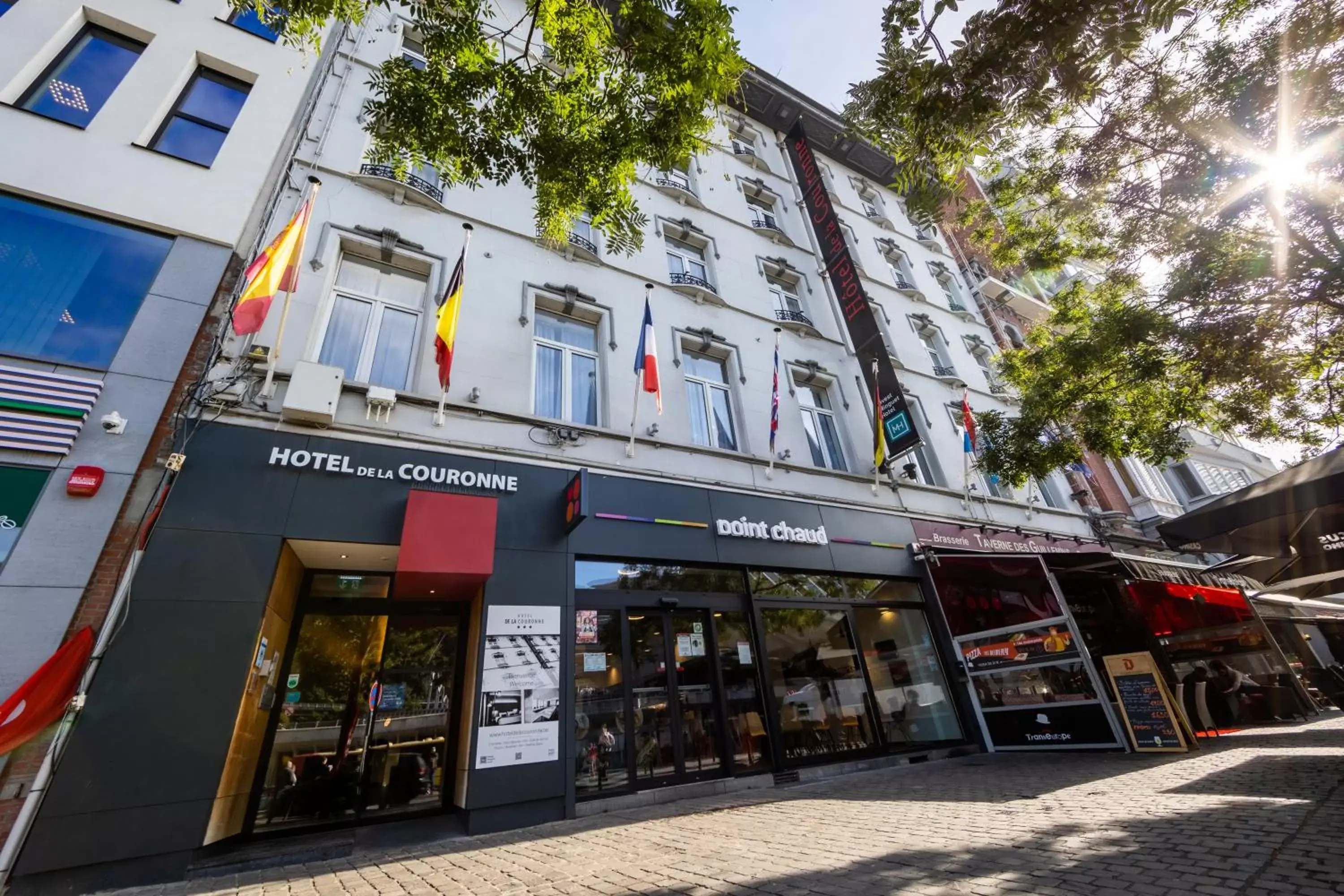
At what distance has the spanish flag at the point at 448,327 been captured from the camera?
24.1 ft

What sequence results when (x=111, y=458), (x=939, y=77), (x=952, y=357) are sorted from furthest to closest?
(x=952, y=357), (x=111, y=458), (x=939, y=77)

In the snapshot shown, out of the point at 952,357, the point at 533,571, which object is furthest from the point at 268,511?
the point at 952,357

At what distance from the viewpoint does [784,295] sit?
583 inches

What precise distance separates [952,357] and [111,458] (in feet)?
62.5

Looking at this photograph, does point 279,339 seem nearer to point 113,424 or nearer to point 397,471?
point 113,424

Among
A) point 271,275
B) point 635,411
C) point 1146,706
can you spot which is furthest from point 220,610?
point 1146,706

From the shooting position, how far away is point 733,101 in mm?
17656

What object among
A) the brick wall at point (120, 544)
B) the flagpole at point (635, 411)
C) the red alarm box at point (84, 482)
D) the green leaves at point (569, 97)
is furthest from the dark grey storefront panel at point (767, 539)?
the red alarm box at point (84, 482)

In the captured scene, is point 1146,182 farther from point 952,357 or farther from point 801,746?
point 801,746

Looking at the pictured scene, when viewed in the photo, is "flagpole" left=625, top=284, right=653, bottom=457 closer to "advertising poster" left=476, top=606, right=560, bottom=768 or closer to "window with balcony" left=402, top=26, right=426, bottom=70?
"advertising poster" left=476, top=606, right=560, bottom=768

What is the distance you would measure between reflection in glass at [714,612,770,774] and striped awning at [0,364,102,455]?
8229 millimetres

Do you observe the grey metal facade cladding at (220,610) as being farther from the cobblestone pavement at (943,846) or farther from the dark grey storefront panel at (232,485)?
the cobblestone pavement at (943,846)

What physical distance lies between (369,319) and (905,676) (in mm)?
11433

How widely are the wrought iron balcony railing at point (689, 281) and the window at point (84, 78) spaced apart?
30.7ft
